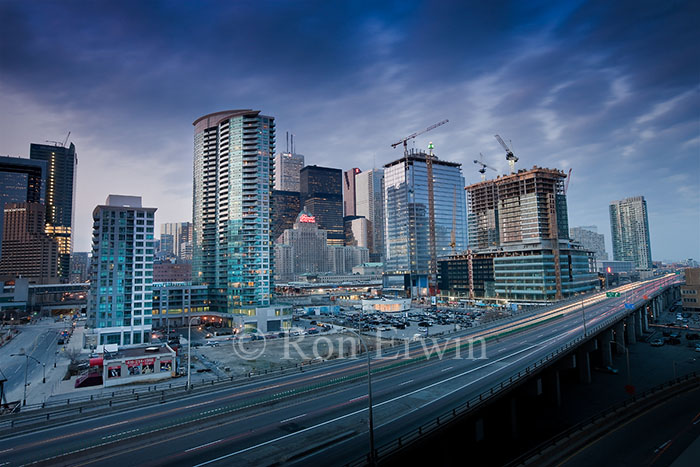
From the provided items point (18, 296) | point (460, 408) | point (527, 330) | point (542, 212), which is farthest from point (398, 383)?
point (18, 296)

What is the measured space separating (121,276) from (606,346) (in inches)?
4561

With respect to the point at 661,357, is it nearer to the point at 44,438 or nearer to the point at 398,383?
the point at 398,383

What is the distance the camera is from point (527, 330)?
283 feet

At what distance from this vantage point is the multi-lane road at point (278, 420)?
29844 mm

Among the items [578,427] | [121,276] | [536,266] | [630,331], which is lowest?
[630,331]

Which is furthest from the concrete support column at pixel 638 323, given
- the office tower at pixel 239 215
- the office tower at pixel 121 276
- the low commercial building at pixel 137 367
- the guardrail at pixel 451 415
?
the office tower at pixel 121 276

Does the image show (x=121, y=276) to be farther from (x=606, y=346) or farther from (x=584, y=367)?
(x=606, y=346)

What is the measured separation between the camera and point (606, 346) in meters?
78.1

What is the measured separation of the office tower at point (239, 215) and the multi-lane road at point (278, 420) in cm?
8509

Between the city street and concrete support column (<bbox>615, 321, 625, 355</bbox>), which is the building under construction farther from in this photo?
the city street

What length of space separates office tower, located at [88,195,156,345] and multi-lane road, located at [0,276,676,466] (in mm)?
66554

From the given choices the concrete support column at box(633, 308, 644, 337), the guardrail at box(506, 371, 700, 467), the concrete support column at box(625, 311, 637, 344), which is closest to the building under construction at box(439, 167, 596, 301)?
the concrete support column at box(633, 308, 644, 337)

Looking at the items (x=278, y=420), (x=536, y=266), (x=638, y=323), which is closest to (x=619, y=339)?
(x=638, y=323)

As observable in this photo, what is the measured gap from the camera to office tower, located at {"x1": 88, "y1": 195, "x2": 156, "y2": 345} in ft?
326
